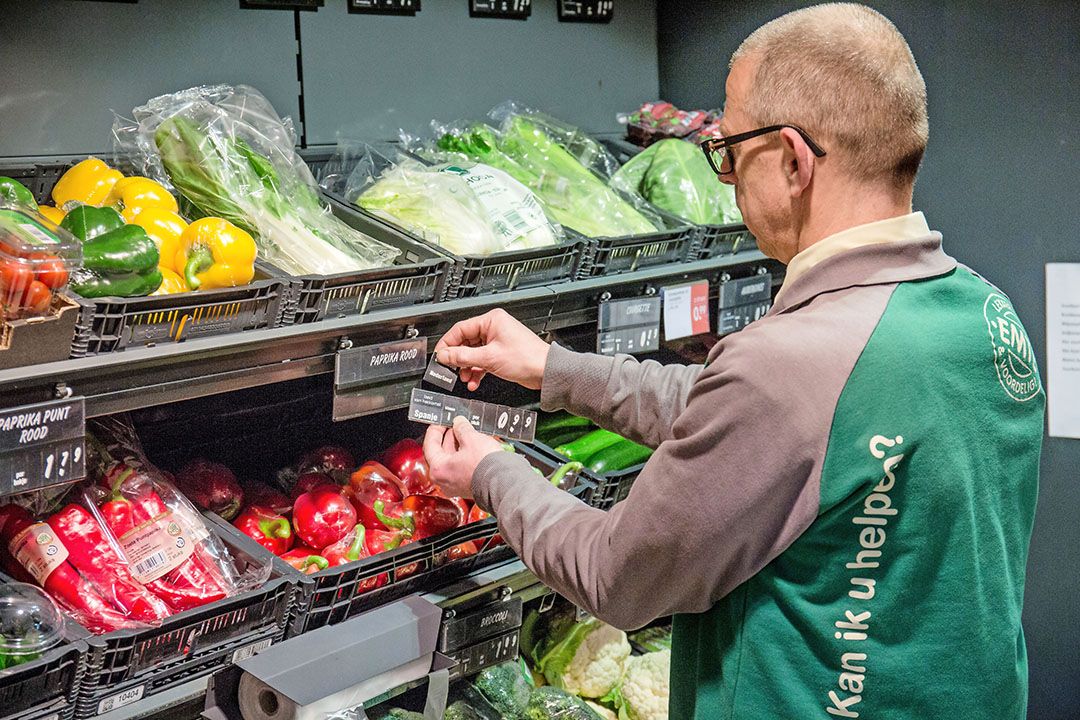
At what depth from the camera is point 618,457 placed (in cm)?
264

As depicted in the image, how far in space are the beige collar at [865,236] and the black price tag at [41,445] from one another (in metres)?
1.02

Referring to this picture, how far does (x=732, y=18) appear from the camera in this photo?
3225 mm

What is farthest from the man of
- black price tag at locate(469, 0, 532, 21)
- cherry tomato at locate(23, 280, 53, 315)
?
black price tag at locate(469, 0, 532, 21)

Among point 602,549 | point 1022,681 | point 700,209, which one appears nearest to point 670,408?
point 602,549

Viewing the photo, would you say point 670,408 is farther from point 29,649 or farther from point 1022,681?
point 29,649

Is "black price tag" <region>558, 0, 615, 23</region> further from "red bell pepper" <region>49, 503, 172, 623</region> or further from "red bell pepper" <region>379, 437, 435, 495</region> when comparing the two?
"red bell pepper" <region>49, 503, 172, 623</region>

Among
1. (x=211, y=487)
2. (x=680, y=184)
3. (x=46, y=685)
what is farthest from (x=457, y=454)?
(x=680, y=184)

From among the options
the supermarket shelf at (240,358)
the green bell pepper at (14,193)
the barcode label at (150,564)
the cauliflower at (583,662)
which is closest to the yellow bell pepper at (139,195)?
the green bell pepper at (14,193)

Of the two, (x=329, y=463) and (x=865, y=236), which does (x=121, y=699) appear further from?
(x=865, y=236)

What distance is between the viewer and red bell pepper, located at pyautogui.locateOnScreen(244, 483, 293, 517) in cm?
216

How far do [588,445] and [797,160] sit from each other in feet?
4.31

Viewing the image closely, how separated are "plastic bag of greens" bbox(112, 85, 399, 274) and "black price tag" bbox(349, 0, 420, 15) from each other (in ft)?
1.32

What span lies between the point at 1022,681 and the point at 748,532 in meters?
0.58

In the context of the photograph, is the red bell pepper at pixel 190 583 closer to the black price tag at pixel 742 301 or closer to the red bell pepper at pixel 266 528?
the red bell pepper at pixel 266 528
